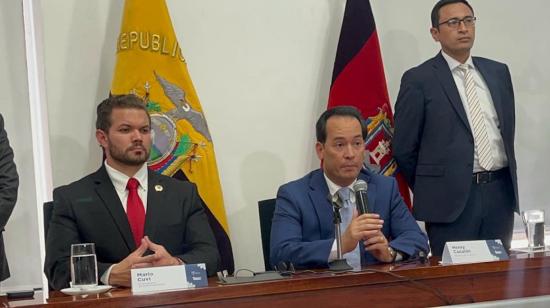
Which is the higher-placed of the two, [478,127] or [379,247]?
[478,127]

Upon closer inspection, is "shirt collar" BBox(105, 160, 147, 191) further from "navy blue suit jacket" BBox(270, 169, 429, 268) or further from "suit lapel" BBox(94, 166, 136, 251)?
"navy blue suit jacket" BBox(270, 169, 429, 268)

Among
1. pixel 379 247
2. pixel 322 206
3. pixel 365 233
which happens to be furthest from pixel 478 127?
pixel 365 233

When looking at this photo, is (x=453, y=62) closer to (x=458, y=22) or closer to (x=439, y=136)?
(x=458, y=22)

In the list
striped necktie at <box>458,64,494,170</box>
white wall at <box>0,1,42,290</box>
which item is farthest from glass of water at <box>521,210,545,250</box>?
white wall at <box>0,1,42,290</box>

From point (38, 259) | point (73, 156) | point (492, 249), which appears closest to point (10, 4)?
point (73, 156)

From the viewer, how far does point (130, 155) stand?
11.1 ft

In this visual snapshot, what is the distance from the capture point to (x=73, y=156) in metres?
4.43

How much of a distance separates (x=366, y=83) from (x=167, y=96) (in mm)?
1086

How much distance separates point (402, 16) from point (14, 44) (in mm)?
2244

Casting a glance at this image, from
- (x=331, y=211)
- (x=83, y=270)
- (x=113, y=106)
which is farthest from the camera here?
(x=113, y=106)

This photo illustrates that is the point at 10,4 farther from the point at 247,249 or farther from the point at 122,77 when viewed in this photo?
the point at 247,249

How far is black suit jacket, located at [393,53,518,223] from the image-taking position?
13.6 ft

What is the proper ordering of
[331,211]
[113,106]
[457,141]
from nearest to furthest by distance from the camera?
[331,211] < [113,106] < [457,141]

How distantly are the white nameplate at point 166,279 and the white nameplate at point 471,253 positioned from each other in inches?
33.0
